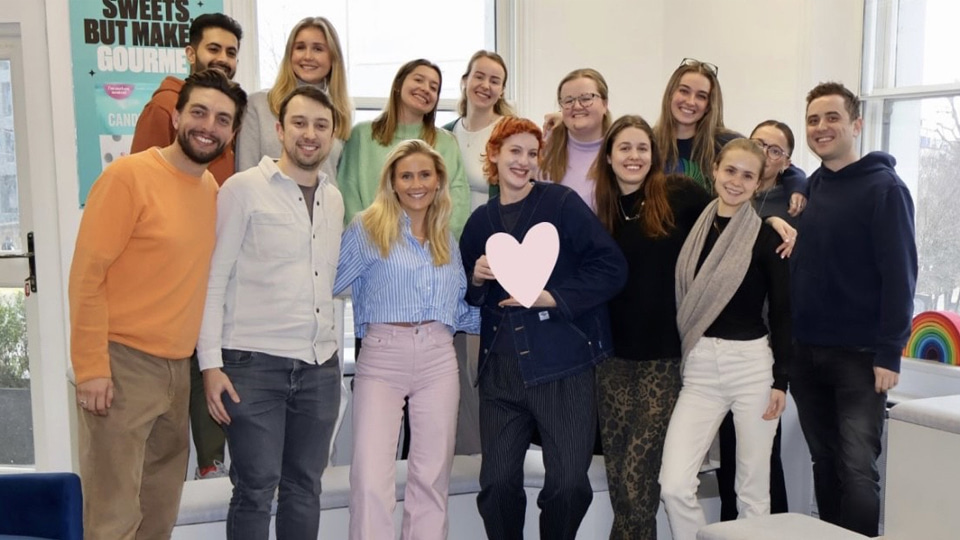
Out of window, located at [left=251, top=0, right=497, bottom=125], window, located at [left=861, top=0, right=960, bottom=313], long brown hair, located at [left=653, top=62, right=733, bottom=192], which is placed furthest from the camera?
window, located at [left=251, top=0, right=497, bottom=125]

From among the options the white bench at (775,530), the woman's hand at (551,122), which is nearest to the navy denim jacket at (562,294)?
the woman's hand at (551,122)

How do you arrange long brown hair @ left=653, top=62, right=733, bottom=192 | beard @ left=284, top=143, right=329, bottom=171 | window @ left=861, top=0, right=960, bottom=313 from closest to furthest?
beard @ left=284, top=143, right=329, bottom=171, long brown hair @ left=653, top=62, right=733, bottom=192, window @ left=861, top=0, right=960, bottom=313

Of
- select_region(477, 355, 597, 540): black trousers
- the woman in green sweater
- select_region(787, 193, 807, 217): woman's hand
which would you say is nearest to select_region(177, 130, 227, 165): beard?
the woman in green sweater

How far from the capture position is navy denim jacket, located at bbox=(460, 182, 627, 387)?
2.52 meters

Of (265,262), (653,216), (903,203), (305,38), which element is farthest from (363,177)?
(903,203)

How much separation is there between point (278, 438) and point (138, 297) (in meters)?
0.52

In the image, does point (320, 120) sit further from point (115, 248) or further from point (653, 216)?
point (653, 216)

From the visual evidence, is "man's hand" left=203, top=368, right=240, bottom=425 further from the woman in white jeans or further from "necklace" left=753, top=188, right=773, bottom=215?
"necklace" left=753, top=188, right=773, bottom=215

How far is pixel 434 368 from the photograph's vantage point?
8.38 ft

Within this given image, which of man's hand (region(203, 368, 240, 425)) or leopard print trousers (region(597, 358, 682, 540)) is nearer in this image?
man's hand (region(203, 368, 240, 425))

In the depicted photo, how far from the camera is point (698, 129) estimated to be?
300 centimetres

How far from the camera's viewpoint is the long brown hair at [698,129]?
9.68ft

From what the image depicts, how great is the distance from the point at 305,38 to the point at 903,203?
199cm

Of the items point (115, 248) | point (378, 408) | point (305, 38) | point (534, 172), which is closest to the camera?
point (115, 248)
